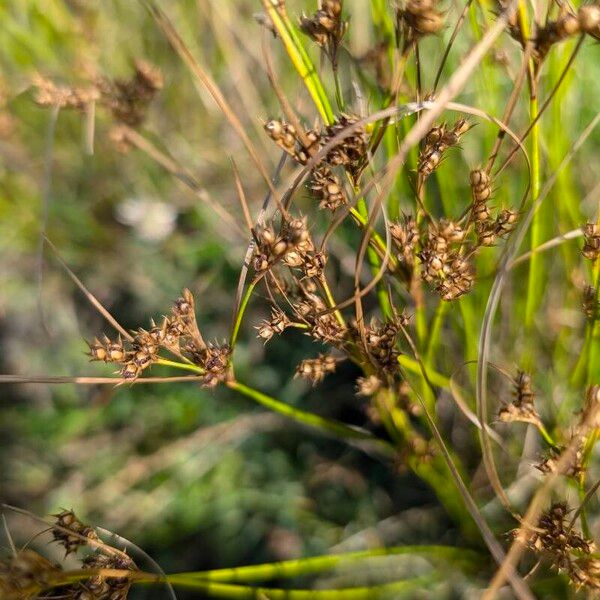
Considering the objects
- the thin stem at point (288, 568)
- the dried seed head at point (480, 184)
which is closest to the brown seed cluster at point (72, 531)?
the thin stem at point (288, 568)

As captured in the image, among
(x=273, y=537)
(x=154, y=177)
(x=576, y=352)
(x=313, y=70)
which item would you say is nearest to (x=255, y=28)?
(x=154, y=177)

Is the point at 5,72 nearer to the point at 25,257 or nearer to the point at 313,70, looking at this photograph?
the point at 25,257

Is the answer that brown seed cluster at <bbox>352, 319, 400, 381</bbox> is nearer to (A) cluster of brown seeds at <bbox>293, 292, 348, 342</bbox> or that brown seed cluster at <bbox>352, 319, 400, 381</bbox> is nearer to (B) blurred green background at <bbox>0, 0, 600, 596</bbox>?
(A) cluster of brown seeds at <bbox>293, 292, 348, 342</bbox>

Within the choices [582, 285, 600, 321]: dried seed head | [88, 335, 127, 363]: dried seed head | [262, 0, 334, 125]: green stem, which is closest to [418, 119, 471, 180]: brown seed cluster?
[262, 0, 334, 125]: green stem

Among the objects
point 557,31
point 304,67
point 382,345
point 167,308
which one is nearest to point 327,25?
point 304,67

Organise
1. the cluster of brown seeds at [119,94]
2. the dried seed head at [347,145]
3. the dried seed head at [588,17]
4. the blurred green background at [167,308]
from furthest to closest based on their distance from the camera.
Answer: the blurred green background at [167,308]
the cluster of brown seeds at [119,94]
the dried seed head at [347,145]
the dried seed head at [588,17]

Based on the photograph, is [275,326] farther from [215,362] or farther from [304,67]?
[304,67]

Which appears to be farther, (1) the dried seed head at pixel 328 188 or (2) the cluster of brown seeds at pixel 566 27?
(1) the dried seed head at pixel 328 188

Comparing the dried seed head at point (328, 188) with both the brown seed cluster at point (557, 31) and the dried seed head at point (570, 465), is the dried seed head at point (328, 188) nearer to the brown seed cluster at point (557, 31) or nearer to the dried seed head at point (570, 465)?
the brown seed cluster at point (557, 31)
